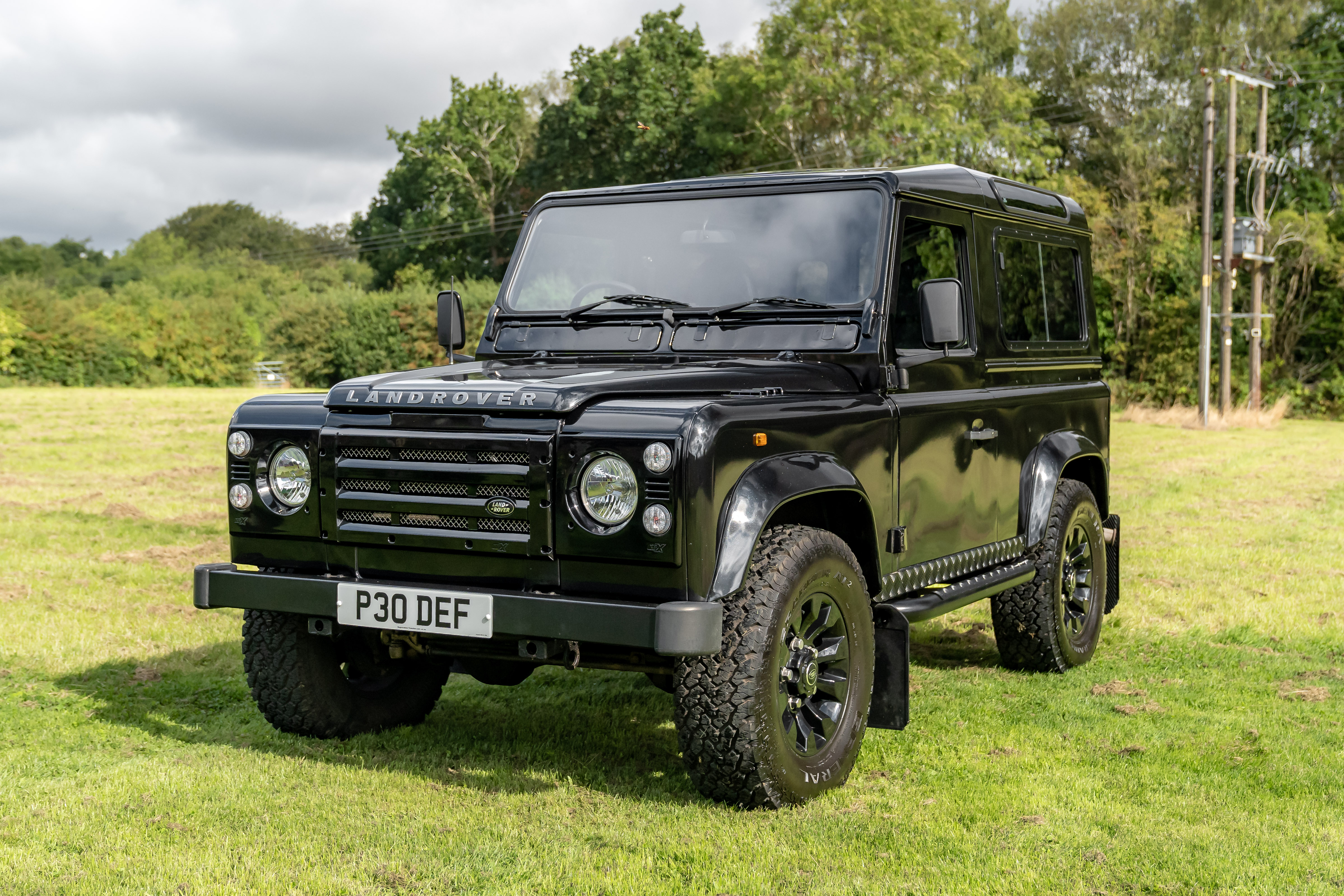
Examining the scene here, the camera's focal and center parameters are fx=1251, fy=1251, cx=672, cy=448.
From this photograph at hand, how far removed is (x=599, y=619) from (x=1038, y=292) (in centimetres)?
368

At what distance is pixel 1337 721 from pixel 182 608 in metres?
6.62

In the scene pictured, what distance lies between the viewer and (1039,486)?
Answer: 6.26 meters

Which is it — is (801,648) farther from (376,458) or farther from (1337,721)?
(1337,721)

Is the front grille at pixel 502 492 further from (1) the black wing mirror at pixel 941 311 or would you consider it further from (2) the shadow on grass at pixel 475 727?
(1) the black wing mirror at pixel 941 311

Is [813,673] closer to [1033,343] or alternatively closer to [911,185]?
[911,185]

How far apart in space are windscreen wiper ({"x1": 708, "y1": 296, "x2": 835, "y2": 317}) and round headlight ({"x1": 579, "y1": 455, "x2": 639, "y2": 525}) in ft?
4.68

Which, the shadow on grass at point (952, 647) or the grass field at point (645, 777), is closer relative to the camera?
the grass field at point (645, 777)

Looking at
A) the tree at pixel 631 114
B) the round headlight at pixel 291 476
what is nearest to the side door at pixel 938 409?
the round headlight at pixel 291 476

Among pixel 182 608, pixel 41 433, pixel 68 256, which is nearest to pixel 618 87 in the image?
pixel 41 433

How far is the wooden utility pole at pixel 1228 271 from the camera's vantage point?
89.6 feet

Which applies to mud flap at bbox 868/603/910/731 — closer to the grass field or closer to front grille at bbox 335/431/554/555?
the grass field

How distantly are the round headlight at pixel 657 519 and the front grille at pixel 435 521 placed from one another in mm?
685

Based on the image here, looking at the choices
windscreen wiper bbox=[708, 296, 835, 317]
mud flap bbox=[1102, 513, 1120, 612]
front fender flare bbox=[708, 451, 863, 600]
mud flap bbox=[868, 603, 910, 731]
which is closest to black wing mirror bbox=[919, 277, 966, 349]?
windscreen wiper bbox=[708, 296, 835, 317]

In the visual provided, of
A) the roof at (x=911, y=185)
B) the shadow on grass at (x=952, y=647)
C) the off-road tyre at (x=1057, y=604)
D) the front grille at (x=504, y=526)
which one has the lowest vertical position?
the shadow on grass at (x=952, y=647)
